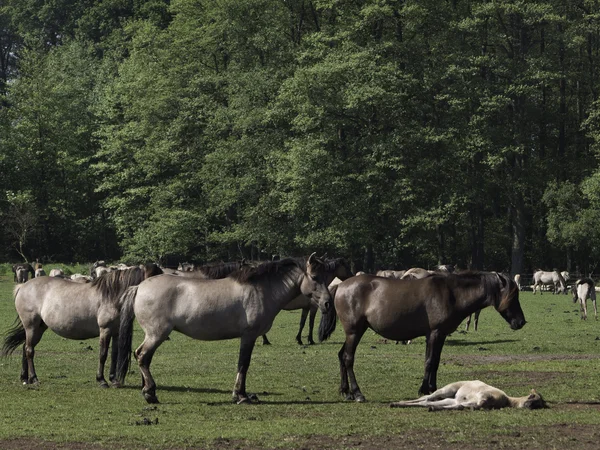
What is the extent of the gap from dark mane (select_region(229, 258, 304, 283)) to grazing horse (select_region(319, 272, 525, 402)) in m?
1.06

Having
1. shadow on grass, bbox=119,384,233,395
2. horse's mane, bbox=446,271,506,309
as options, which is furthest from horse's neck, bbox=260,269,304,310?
horse's mane, bbox=446,271,506,309

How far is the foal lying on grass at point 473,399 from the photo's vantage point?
51.0ft

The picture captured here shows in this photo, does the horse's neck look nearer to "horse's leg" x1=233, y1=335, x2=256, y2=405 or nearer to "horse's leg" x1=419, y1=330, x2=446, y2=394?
"horse's leg" x1=233, y1=335, x2=256, y2=405

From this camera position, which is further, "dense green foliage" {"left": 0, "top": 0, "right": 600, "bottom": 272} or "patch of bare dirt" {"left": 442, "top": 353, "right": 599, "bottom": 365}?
"dense green foliage" {"left": 0, "top": 0, "right": 600, "bottom": 272}

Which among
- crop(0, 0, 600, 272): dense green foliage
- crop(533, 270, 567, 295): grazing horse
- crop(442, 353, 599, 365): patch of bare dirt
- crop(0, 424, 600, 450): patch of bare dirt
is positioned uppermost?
crop(0, 0, 600, 272): dense green foliage

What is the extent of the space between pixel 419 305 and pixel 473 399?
264 centimetres

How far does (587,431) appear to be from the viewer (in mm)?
13812

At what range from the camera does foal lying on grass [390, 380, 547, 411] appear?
15555 millimetres

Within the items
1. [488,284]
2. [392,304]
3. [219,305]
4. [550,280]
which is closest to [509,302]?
[488,284]

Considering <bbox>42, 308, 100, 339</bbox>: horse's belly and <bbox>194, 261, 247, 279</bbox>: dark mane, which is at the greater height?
<bbox>194, 261, 247, 279</bbox>: dark mane

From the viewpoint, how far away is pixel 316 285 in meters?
17.4

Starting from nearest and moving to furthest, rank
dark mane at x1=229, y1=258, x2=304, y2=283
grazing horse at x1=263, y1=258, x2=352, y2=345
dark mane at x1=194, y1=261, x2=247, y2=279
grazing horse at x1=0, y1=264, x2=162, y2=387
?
1. dark mane at x1=229, y1=258, x2=304, y2=283
2. grazing horse at x1=0, y1=264, x2=162, y2=387
3. dark mane at x1=194, y1=261, x2=247, y2=279
4. grazing horse at x1=263, y1=258, x2=352, y2=345

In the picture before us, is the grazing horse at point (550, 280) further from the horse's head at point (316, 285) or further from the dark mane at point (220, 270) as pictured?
the horse's head at point (316, 285)

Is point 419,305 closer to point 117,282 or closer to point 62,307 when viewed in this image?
point 117,282
